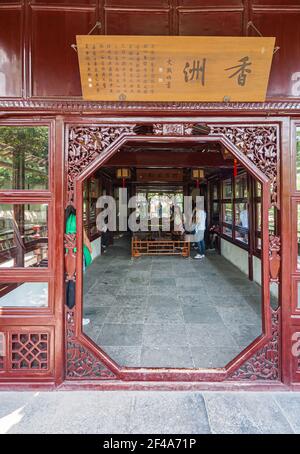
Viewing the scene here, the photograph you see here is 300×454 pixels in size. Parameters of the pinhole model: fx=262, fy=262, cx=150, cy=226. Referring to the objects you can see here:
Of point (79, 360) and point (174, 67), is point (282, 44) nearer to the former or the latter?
point (174, 67)

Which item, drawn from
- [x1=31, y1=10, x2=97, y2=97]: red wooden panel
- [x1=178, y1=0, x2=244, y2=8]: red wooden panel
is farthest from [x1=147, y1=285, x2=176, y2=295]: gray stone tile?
[x1=178, y1=0, x2=244, y2=8]: red wooden panel

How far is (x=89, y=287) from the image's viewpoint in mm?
4820

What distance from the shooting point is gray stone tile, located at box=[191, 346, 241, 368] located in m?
2.50

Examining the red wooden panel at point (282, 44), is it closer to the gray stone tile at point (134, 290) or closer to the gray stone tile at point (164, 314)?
the gray stone tile at point (164, 314)

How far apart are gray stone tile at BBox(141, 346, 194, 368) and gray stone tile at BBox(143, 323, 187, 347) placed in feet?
0.32

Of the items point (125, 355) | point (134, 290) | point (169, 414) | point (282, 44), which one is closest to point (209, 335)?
point (125, 355)

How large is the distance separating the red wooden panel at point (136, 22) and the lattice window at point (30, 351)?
261 cm

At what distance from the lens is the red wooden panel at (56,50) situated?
2139 millimetres

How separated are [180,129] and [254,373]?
216 cm

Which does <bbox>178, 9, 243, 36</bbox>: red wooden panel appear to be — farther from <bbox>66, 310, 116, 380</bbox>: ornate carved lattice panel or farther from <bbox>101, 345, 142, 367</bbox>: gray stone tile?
<bbox>101, 345, 142, 367</bbox>: gray stone tile

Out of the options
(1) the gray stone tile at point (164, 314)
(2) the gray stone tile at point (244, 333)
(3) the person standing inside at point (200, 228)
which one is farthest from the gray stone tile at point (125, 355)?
(3) the person standing inside at point (200, 228)
